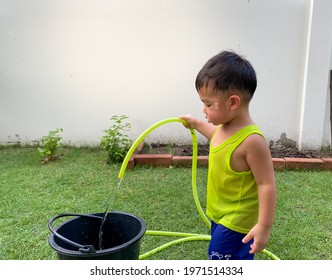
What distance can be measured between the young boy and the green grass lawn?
613 millimetres

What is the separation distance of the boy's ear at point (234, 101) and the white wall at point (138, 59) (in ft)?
9.28

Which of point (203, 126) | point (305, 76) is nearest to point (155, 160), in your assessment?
point (203, 126)

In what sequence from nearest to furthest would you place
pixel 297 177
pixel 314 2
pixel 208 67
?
pixel 208 67, pixel 297 177, pixel 314 2

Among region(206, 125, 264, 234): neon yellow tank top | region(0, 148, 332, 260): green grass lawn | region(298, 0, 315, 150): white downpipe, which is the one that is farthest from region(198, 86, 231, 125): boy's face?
region(298, 0, 315, 150): white downpipe

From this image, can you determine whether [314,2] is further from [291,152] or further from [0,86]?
[0,86]

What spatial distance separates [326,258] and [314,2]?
114 inches

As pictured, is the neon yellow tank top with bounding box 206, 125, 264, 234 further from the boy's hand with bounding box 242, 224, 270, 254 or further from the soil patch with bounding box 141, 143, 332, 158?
the soil patch with bounding box 141, 143, 332, 158

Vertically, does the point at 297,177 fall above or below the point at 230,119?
below

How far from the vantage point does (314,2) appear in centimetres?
362

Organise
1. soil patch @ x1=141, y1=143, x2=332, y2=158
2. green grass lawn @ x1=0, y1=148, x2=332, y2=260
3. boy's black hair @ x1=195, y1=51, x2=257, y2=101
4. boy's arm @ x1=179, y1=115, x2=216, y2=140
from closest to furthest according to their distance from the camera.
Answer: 1. boy's black hair @ x1=195, y1=51, x2=257, y2=101
2. boy's arm @ x1=179, y1=115, x2=216, y2=140
3. green grass lawn @ x1=0, y1=148, x2=332, y2=260
4. soil patch @ x1=141, y1=143, x2=332, y2=158

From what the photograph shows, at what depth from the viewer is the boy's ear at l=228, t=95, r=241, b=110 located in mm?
1340

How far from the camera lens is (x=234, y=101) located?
4.44 feet

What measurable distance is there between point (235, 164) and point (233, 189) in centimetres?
13
